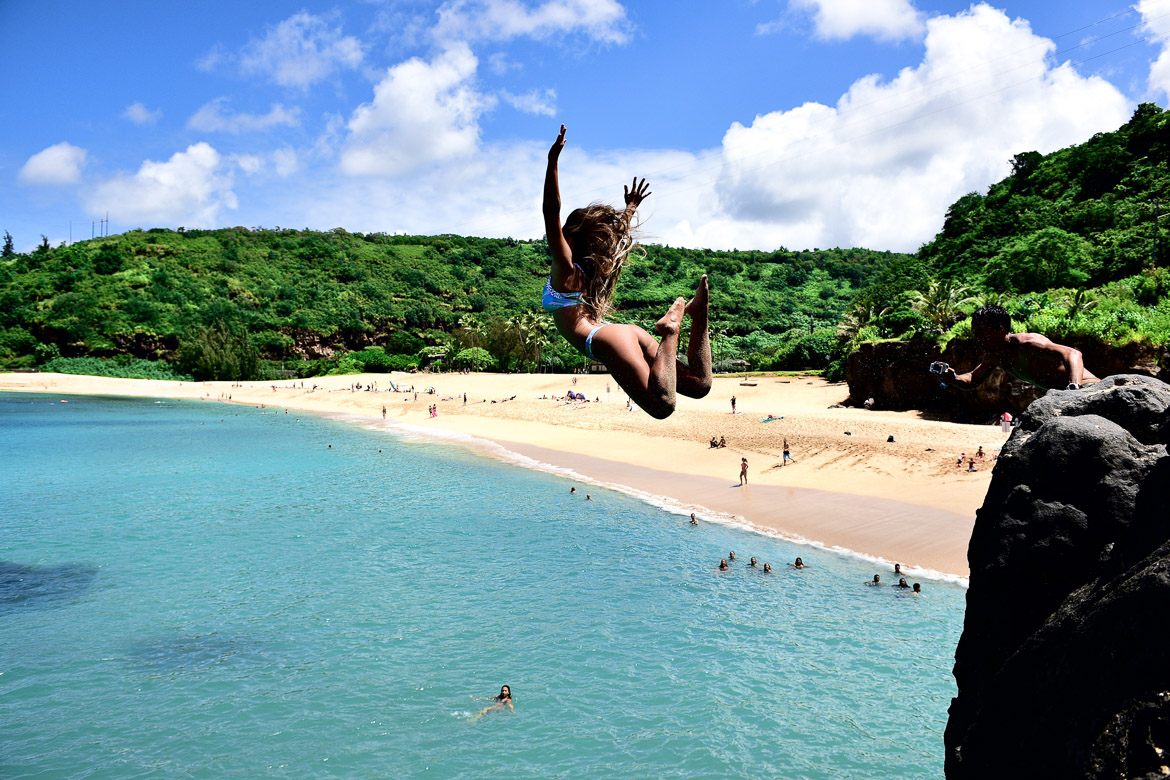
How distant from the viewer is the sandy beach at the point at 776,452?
67.4 feet

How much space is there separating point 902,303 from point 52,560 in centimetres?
4020

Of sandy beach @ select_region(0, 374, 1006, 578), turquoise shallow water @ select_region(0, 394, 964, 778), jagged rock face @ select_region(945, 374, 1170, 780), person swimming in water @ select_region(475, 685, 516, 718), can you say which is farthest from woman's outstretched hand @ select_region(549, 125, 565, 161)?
sandy beach @ select_region(0, 374, 1006, 578)

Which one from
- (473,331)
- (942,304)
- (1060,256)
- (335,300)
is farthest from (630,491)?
(335,300)

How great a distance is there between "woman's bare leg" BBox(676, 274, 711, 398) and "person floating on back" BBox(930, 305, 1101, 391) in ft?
6.76

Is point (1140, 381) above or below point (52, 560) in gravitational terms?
above

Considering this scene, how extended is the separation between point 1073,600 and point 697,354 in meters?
1.98

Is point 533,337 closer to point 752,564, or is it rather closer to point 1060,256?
point 1060,256

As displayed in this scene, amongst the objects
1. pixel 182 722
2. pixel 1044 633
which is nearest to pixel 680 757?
pixel 182 722

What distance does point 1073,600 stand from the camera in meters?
2.93

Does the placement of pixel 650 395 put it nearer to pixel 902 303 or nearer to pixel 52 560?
pixel 52 560

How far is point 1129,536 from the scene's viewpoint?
9.00 ft

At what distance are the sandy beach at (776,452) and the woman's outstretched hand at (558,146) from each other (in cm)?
1655

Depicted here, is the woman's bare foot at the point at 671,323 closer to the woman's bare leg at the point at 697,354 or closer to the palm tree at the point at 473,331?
the woman's bare leg at the point at 697,354

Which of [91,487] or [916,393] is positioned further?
[916,393]
